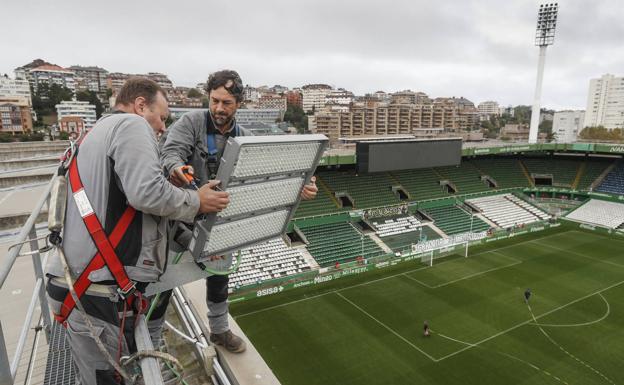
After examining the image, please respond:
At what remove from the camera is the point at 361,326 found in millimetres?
16656

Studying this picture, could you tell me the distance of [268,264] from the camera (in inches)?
862

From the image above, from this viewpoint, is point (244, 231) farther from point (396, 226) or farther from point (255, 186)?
point (396, 226)

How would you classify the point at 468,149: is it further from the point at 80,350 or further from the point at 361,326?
the point at 80,350

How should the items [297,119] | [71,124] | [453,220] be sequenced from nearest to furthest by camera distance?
[453,220], [71,124], [297,119]

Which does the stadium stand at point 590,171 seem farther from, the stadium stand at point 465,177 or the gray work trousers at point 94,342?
the gray work trousers at point 94,342

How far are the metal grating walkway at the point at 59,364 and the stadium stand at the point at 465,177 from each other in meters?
34.8

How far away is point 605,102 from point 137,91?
152 metres

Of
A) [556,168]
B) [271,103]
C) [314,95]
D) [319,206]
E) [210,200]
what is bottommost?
[319,206]

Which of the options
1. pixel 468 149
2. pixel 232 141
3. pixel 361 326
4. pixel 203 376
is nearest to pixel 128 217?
pixel 232 141

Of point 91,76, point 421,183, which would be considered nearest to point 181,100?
point 91,76

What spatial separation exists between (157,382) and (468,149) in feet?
120

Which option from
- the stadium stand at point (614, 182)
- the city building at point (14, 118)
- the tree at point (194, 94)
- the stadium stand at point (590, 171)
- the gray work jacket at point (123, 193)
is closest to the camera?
the gray work jacket at point (123, 193)

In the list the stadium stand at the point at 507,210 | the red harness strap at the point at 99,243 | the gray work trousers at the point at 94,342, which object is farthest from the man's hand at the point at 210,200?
the stadium stand at the point at 507,210

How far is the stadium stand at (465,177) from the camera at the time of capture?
115ft
